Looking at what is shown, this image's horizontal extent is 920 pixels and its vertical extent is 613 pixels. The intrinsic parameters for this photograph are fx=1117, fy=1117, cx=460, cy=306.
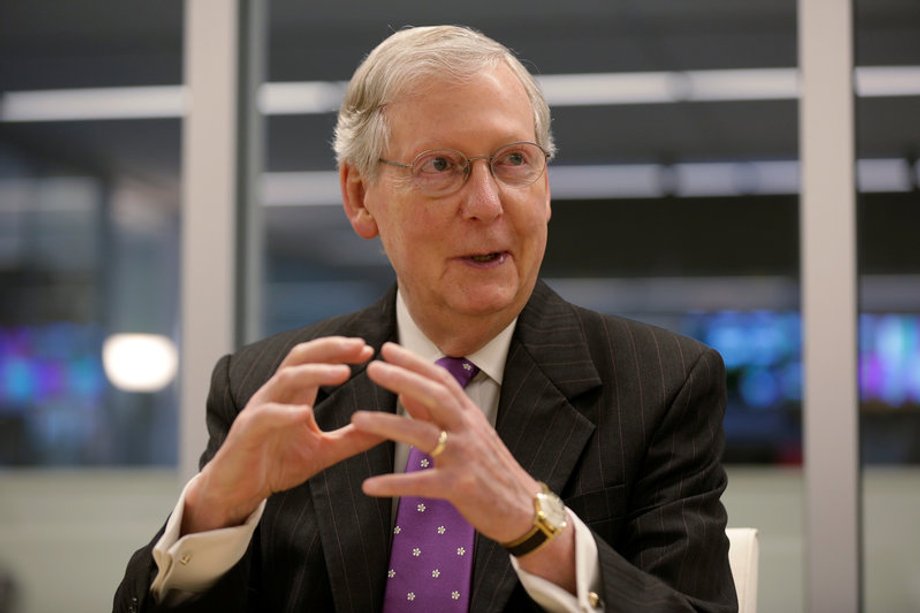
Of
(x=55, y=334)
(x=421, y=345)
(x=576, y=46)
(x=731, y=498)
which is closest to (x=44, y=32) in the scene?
(x=55, y=334)

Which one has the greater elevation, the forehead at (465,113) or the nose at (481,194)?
the forehead at (465,113)

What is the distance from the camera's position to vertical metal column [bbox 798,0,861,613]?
Answer: 9.92 feet

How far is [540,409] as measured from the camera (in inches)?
69.0

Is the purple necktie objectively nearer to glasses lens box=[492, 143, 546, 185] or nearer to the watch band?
the watch band

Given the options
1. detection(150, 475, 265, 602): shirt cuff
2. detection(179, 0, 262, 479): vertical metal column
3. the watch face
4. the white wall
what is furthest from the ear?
the white wall

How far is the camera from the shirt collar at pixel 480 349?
1837 millimetres

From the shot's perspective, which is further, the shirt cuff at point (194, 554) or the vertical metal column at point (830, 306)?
the vertical metal column at point (830, 306)

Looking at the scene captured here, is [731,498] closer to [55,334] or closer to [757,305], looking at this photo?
[757,305]

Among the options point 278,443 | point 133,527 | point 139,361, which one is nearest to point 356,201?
point 278,443

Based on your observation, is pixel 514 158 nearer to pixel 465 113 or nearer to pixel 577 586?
pixel 465 113

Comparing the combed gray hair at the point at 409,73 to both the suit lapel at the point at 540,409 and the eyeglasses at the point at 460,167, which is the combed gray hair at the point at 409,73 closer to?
the eyeglasses at the point at 460,167

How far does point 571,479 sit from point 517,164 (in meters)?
0.50

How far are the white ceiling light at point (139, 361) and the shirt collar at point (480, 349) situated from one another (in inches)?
65.6

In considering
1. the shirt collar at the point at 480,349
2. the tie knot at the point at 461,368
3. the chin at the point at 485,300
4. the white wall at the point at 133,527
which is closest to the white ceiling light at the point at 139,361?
the white wall at the point at 133,527
